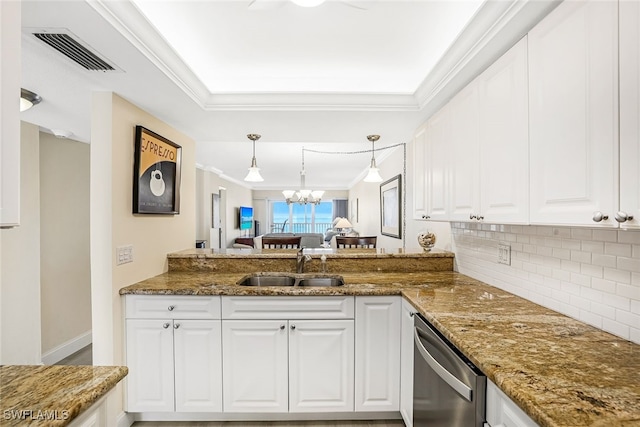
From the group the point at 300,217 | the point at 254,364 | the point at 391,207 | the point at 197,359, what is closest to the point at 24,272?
the point at 197,359

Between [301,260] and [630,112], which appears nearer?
[630,112]

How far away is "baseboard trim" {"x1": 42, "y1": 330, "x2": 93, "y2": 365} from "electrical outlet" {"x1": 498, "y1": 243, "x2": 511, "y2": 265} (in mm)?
3935

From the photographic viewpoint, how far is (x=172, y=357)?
1913mm

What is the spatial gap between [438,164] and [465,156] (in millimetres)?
361

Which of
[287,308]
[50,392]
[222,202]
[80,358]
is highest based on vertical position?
[222,202]

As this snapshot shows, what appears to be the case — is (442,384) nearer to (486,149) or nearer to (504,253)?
(504,253)

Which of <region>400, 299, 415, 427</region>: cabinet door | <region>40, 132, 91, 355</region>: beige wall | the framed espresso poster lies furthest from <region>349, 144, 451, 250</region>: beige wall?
<region>40, 132, 91, 355</region>: beige wall

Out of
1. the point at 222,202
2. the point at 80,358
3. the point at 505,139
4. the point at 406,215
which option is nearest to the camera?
the point at 505,139

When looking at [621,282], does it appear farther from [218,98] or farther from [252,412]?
[218,98]

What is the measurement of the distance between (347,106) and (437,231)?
4.82 feet

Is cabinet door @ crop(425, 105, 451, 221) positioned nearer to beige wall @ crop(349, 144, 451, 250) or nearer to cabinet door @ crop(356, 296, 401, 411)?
beige wall @ crop(349, 144, 451, 250)

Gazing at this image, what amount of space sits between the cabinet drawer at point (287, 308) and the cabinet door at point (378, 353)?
4.1 inches

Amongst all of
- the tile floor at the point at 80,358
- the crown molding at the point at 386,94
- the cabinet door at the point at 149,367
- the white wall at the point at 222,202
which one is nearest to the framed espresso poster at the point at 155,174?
the crown molding at the point at 386,94

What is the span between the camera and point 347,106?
215 centimetres
